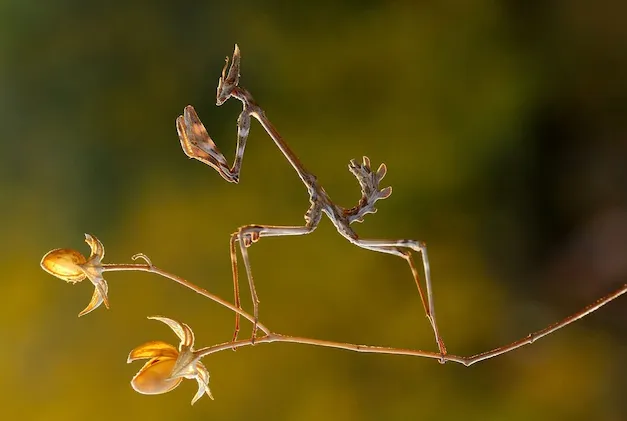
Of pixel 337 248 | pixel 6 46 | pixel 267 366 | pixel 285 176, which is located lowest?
pixel 267 366

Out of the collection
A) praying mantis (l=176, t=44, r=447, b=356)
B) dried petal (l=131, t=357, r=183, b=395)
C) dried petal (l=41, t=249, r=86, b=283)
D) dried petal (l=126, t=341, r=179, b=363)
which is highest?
praying mantis (l=176, t=44, r=447, b=356)

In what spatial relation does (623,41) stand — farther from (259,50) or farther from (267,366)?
(267,366)

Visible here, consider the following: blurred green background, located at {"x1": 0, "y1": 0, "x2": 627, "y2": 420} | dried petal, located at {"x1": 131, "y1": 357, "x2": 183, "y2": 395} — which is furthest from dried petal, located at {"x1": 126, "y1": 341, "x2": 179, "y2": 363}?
blurred green background, located at {"x1": 0, "y1": 0, "x2": 627, "y2": 420}

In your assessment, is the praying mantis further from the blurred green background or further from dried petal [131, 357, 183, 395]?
the blurred green background

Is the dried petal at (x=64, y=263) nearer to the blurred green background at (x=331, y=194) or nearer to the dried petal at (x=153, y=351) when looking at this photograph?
the dried petal at (x=153, y=351)

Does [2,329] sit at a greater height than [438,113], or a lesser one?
lesser

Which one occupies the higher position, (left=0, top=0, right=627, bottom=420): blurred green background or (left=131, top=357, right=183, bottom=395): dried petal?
(left=0, top=0, right=627, bottom=420): blurred green background

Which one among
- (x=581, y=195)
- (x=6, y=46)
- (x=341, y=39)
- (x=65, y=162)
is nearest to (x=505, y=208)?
(x=581, y=195)
